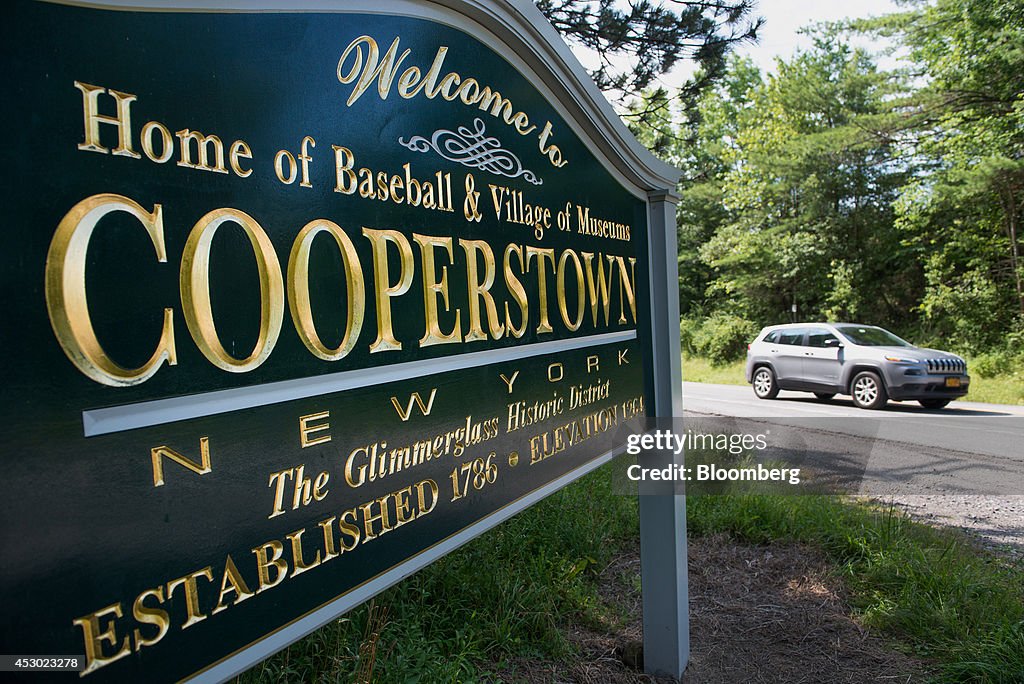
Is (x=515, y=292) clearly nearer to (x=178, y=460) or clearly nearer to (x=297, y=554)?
(x=297, y=554)

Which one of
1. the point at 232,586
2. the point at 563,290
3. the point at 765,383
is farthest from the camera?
the point at 765,383

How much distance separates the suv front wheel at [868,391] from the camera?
10367 millimetres

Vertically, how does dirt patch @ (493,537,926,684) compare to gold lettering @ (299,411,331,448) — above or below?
below

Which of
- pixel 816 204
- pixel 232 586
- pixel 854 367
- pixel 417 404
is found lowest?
pixel 854 367

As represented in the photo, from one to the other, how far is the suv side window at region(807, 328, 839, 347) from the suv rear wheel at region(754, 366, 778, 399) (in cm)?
94

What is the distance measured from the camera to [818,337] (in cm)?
1152

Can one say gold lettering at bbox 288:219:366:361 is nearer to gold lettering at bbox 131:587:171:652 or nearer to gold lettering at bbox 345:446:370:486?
gold lettering at bbox 345:446:370:486

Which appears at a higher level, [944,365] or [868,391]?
[944,365]

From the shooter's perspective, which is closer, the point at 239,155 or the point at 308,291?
the point at 239,155

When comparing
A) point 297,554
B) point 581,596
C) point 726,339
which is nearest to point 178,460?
point 297,554

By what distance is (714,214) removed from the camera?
2530 cm

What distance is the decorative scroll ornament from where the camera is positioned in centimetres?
167

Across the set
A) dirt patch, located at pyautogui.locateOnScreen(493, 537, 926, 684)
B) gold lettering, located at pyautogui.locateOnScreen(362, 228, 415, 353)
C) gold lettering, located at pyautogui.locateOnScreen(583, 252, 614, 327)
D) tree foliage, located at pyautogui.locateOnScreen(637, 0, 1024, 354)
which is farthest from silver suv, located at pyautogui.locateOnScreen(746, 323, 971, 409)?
gold lettering, located at pyautogui.locateOnScreen(362, 228, 415, 353)

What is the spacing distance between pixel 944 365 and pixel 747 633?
347 inches
